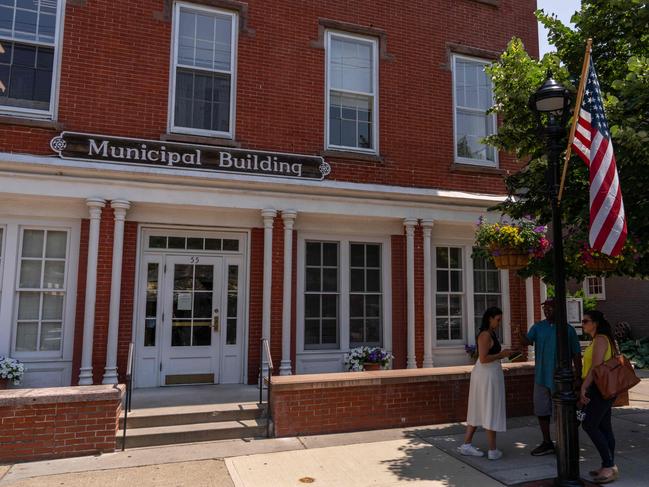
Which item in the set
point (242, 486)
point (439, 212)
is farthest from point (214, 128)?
point (242, 486)

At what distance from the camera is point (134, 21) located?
855cm

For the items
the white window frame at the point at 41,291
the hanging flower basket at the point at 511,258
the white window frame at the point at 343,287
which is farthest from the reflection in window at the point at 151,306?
the hanging flower basket at the point at 511,258

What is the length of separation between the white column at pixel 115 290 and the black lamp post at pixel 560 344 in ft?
19.7

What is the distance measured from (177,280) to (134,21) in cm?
435

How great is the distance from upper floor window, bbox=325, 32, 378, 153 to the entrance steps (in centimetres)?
502

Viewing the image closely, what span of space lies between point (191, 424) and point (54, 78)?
573cm

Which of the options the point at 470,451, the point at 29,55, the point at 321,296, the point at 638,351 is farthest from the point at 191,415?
the point at 638,351

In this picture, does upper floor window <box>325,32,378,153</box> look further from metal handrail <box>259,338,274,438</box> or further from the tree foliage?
metal handrail <box>259,338,274,438</box>

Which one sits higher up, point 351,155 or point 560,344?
point 351,155

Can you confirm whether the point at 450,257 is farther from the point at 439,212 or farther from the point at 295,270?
the point at 295,270

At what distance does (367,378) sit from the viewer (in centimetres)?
701

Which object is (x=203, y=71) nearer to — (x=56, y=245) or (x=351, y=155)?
(x=351, y=155)

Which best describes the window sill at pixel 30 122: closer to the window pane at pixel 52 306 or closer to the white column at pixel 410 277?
the window pane at pixel 52 306

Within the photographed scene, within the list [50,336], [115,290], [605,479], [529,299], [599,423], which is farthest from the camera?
[529,299]
